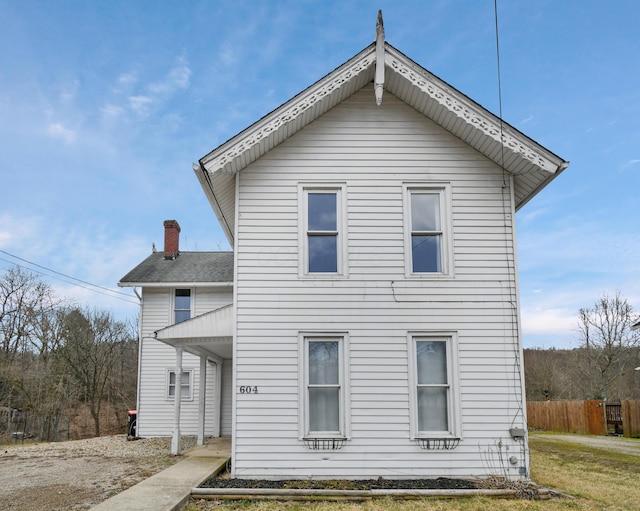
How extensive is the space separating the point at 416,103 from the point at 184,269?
1224cm

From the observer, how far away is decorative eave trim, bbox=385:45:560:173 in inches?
375

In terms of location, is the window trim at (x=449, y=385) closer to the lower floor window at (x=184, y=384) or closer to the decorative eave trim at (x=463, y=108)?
the decorative eave trim at (x=463, y=108)

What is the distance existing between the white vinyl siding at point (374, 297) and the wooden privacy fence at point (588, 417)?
16.1 meters

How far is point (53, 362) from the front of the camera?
92.1ft

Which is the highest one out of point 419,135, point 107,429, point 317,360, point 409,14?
point 409,14

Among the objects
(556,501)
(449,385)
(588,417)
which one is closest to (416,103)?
(449,385)

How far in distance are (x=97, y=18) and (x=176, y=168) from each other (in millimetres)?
14784

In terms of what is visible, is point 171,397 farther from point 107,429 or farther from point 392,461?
point 107,429

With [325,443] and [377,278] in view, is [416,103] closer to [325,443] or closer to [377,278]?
[377,278]

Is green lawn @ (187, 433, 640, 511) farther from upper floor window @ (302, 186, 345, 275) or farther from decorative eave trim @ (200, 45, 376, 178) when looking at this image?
decorative eave trim @ (200, 45, 376, 178)

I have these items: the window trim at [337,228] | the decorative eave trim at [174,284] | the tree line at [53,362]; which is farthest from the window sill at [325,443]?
the tree line at [53,362]

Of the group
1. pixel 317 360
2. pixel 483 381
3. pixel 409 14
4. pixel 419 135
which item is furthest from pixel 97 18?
pixel 483 381

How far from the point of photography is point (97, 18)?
17219mm

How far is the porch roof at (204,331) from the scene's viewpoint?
39.4 feet
